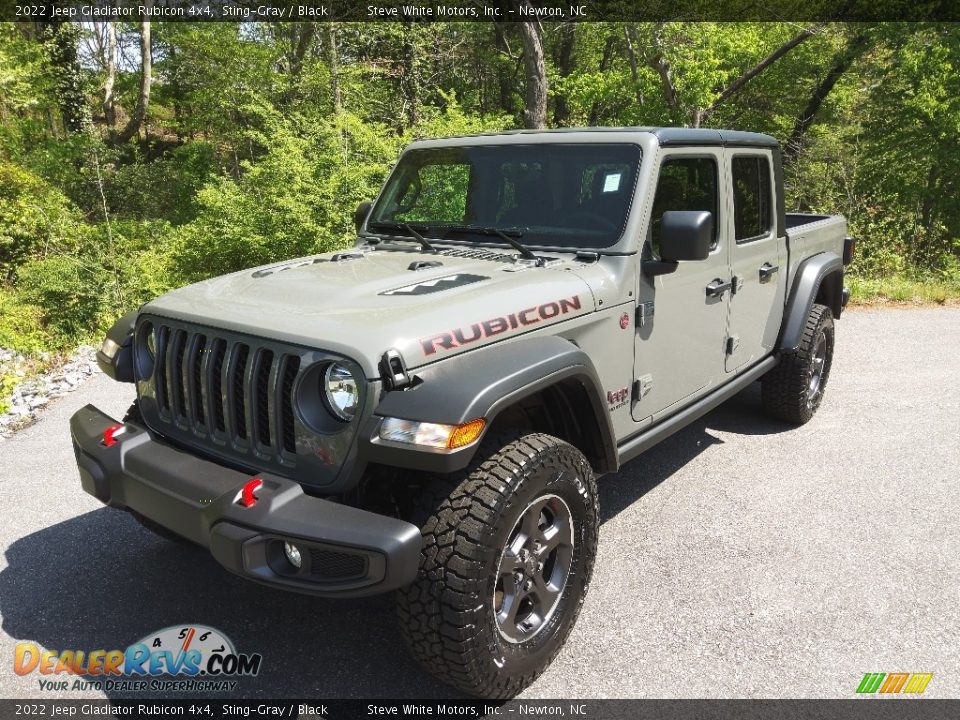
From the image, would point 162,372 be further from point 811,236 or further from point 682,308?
point 811,236

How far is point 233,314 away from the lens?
2.61 m

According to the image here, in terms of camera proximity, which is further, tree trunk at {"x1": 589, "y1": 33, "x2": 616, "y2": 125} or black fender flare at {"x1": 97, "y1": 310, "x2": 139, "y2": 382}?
tree trunk at {"x1": 589, "y1": 33, "x2": 616, "y2": 125}

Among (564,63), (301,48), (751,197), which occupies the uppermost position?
(564,63)

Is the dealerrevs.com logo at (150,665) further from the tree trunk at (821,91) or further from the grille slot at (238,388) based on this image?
the tree trunk at (821,91)

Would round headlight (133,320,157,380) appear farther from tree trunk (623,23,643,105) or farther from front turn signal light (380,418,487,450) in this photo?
tree trunk (623,23,643,105)

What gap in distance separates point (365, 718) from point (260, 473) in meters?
0.92

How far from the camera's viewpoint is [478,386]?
2293mm

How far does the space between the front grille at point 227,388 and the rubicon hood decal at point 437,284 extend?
22.7 inches

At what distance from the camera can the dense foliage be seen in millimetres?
8953

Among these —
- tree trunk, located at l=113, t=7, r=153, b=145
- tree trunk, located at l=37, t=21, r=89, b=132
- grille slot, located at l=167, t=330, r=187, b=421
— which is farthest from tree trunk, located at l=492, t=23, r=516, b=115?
grille slot, located at l=167, t=330, r=187, b=421

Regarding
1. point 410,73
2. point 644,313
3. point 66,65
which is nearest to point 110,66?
point 66,65

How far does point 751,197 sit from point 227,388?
10.5ft

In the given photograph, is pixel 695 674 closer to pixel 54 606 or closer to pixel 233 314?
pixel 233 314

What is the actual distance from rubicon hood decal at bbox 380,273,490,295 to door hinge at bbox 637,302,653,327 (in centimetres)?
76
